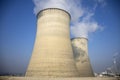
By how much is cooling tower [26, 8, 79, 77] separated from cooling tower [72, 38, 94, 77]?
4.72 m

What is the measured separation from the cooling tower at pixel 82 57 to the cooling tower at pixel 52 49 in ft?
15.5

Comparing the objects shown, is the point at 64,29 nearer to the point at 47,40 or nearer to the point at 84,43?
the point at 47,40

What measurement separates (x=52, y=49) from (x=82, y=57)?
650 centimetres

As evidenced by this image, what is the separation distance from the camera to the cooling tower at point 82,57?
44.0 ft

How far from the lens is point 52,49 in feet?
28.0

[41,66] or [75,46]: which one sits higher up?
[75,46]

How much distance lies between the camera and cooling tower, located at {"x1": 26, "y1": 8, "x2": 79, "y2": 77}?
8.31m

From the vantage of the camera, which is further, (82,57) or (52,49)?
(82,57)

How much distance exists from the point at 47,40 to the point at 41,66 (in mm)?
1805

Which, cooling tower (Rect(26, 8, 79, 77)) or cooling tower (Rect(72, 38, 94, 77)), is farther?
cooling tower (Rect(72, 38, 94, 77))

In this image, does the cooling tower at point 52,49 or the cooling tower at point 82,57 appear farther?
the cooling tower at point 82,57

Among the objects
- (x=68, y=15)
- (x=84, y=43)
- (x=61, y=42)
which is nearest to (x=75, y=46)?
(x=84, y=43)

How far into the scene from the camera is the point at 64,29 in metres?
9.52

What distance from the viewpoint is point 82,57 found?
14141 mm
